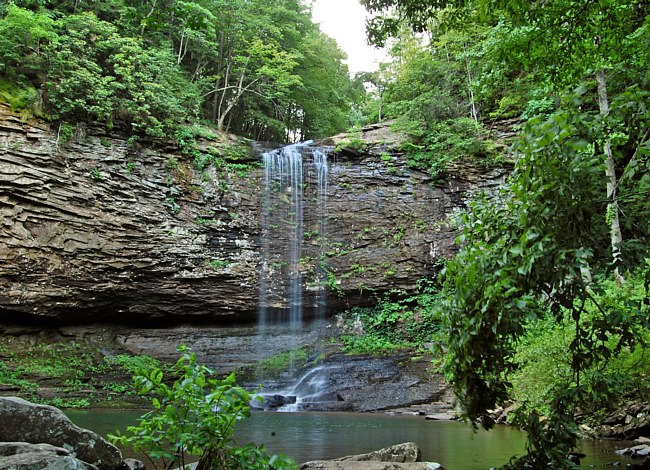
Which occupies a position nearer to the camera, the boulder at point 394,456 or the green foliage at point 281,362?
the boulder at point 394,456

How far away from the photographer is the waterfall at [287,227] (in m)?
18.0

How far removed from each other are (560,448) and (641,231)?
1393 millimetres

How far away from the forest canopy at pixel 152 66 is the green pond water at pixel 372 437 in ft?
27.2

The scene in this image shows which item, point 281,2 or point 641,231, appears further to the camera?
point 281,2

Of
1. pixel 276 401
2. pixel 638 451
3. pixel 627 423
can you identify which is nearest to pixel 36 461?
pixel 638 451

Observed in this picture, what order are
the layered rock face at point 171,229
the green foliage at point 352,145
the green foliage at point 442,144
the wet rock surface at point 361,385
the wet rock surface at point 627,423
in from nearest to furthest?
the wet rock surface at point 627,423, the wet rock surface at point 361,385, the layered rock face at point 171,229, the green foliage at point 442,144, the green foliage at point 352,145

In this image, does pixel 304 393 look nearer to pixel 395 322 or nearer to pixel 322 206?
pixel 395 322

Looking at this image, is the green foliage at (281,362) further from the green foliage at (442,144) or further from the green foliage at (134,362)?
the green foliage at (442,144)

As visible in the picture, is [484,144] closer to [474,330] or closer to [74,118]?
[74,118]

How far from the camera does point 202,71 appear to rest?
74.2ft

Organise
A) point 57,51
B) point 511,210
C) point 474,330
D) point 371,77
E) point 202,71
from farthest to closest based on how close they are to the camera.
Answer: point 371,77, point 202,71, point 57,51, point 511,210, point 474,330

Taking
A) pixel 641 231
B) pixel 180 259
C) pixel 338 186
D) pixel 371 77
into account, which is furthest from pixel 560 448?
pixel 371 77

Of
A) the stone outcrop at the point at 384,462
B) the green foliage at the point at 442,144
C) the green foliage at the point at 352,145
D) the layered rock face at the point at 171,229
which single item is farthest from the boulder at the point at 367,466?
the green foliage at the point at 352,145

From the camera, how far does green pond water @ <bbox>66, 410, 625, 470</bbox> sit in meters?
5.87
